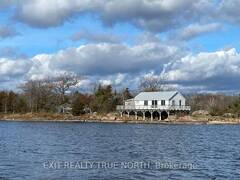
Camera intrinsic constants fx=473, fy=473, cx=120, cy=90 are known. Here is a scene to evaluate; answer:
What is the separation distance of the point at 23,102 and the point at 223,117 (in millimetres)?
61195

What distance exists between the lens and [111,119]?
11862cm

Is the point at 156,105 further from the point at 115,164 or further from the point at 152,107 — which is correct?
the point at 115,164

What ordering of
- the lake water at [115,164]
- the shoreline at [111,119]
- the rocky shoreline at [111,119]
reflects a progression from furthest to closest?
1. the rocky shoreline at [111,119]
2. the shoreline at [111,119]
3. the lake water at [115,164]

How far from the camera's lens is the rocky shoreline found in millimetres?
108250

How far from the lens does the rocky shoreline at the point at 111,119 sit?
4262 inches

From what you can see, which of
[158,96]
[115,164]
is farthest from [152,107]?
[115,164]

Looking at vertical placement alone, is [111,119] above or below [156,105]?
below

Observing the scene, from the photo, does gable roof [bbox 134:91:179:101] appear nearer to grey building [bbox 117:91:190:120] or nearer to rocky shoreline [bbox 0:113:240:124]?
grey building [bbox 117:91:190:120]

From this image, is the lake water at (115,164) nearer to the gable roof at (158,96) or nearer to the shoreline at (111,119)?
the shoreline at (111,119)

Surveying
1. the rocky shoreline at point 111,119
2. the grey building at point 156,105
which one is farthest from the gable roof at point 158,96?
the rocky shoreline at point 111,119

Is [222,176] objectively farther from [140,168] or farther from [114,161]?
[114,161]

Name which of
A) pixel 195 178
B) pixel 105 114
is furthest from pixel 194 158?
pixel 105 114

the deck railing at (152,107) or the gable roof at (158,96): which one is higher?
the gable roof at (158,96)

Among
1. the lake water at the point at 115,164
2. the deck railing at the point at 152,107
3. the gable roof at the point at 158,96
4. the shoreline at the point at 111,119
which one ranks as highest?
the gable roof at the point at 158,96
